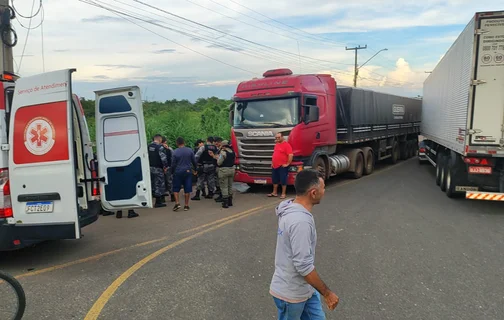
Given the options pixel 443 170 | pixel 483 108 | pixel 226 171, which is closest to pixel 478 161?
pixel 483 108

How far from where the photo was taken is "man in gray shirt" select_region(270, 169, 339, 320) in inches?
92.2

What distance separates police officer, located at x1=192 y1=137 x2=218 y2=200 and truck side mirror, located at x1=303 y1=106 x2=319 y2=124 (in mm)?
2462

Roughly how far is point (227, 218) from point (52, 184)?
348cm

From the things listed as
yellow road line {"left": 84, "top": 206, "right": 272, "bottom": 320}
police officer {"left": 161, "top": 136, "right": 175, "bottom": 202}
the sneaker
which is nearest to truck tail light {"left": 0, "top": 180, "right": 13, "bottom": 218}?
yellow road line {"left": 84, "top": 206, "right": 272, "bottom": 320}

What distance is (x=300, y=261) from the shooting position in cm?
234

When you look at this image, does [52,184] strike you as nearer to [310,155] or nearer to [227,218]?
[227,218]

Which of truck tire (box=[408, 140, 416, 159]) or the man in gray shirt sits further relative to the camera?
truck tire (box=[408, 140, 416, 159])

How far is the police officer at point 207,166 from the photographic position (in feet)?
32.3

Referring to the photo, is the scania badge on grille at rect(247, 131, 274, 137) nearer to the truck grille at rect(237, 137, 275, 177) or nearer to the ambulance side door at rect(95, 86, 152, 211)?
the truck grille at rect(237, 137, 275, 177)

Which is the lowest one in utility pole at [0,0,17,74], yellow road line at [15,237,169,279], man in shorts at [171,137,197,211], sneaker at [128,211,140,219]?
sneaker at [128,211,140,219]

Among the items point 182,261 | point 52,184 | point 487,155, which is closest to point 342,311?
point 182,261

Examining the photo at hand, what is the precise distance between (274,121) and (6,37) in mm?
6587

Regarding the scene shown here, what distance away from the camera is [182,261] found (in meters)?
5.12

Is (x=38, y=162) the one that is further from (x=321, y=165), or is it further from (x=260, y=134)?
(x=321, y=165)
